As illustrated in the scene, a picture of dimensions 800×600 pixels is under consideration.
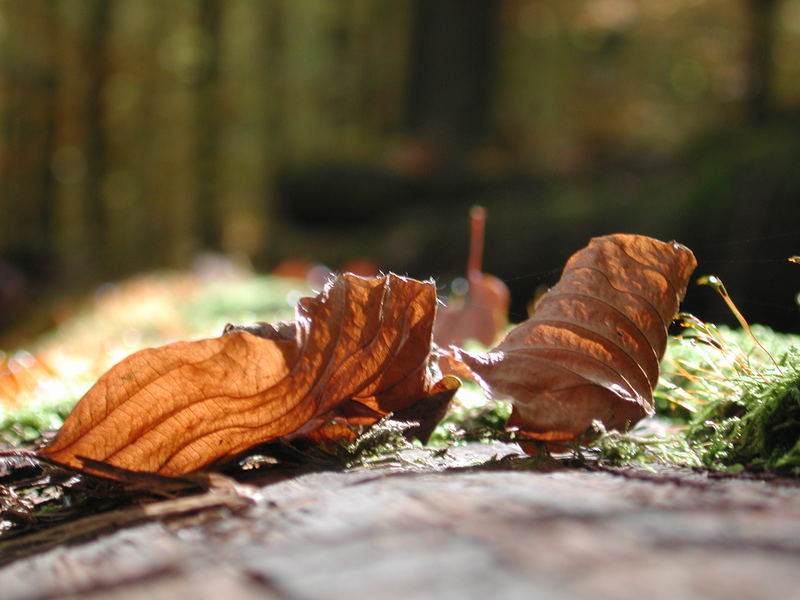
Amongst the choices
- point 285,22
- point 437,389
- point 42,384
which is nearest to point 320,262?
point 285,22

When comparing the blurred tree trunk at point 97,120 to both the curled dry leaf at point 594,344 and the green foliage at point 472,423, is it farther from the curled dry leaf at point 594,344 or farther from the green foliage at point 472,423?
the curled dry leaf at point 594,344

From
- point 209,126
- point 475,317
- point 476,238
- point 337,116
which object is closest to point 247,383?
point 476,238

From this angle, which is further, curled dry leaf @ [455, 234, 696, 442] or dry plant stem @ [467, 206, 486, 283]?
dry plant stem @ [467, 206, 486, 283]

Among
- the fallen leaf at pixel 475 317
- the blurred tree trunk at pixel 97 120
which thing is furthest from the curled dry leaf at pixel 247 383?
the blurred tree trunk at pixel 97 120

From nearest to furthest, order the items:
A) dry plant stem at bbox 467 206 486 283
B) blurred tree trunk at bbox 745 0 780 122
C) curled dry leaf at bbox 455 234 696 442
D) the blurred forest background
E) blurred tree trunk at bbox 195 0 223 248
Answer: curled dry leaf at bbox 455 234 696 442 → dry plant stem at bbox 467 206 486 283 → blurred tree trunk at bbox 745 0 780 122 → the blurred forest background → blurred tree trunk at bbox 195 0 223 248

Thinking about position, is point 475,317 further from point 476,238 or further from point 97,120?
point 97,120

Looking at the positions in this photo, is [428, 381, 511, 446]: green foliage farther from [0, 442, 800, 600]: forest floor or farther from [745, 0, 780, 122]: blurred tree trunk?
[745, 0, 780, 122]: blurred tree trunk

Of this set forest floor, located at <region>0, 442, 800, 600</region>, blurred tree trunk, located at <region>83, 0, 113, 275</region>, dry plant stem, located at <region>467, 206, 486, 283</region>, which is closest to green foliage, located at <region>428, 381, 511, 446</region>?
forest floor, located at <region>0, 442, 800, 600</region>
